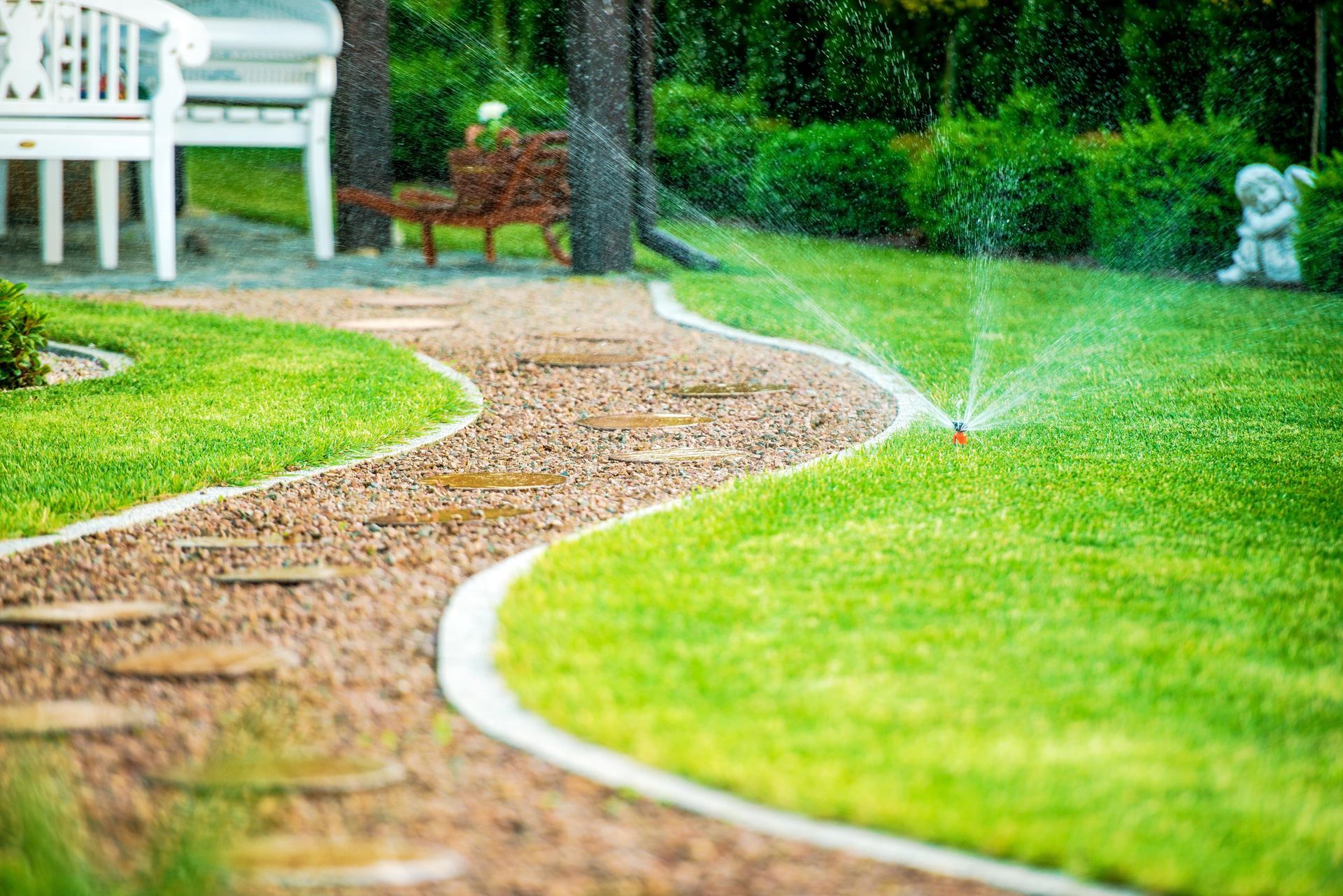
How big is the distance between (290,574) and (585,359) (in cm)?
303

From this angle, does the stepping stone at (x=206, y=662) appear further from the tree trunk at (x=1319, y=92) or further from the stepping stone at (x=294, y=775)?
the tree trunk at (x=1319, y=92)

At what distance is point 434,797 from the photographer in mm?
2129

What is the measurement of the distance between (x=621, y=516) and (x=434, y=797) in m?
1.66

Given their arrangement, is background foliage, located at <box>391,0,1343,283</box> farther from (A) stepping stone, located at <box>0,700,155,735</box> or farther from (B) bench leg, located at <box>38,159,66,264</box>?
(A) stepping stone, located at <box>0,700,155,735</box>

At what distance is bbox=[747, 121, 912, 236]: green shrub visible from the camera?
1177 centimetres

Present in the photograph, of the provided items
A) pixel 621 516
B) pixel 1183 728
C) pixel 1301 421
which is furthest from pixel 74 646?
pixel 1301 421

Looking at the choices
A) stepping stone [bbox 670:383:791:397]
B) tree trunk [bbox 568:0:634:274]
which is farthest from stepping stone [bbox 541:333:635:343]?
tree trunk [bbox 568:0:634:274]

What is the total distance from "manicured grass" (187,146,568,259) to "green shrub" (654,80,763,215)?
6.95ft

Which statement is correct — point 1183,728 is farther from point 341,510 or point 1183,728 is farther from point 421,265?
point 421,265

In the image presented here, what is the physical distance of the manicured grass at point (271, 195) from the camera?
11073mm

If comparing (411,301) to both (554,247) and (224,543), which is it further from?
(224,543)

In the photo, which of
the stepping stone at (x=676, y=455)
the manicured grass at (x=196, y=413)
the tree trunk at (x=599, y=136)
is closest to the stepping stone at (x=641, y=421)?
the stepping stone at (x=676, y=455)

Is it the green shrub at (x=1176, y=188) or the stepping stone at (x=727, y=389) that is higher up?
the green shrub at (x=1176, y=188)

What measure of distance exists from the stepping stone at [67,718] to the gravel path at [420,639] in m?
0.04
